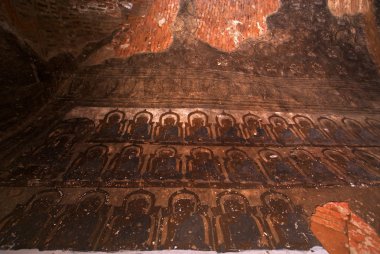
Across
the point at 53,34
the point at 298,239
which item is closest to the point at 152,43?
the point at 53,34

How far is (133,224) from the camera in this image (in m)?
2.15

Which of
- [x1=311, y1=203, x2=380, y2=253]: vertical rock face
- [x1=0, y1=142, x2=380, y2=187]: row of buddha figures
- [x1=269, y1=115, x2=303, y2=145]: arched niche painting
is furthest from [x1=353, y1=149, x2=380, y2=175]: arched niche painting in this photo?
[x1=311, y1=203, x2=380, y2=253]: vertical rock face

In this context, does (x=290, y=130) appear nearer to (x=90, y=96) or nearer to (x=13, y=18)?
(x=90, y=96)

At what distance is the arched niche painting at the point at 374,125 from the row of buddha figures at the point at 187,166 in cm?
59

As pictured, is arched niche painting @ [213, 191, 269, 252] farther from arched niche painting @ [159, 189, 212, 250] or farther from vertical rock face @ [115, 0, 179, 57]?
vertical rock face @ [115, 0, 179, 57]

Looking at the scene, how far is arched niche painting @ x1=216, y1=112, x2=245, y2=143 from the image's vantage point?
3.32 metres

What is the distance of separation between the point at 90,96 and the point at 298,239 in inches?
136

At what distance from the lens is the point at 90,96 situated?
12.7 ft

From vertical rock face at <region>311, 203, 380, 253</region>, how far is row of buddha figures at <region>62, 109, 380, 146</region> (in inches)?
45.5

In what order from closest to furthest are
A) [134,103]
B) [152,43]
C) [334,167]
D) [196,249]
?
[196,249] → [334,167] → [134,103] → [152,43]

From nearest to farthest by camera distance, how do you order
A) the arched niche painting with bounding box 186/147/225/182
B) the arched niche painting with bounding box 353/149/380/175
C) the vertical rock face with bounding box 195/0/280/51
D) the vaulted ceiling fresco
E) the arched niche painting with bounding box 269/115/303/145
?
the vaulted ceiling fresco < the arched niche painting with bounding box 186/147/225/182 < the arched niche painting with bounding box 353/149/380/175 < the arched niche painting with bounding box 269/115/303/145 < the vertical rock face with bounding box 195/0/280/51

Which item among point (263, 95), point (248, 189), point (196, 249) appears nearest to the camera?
point (196, 249)

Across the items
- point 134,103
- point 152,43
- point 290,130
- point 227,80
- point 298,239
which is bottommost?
point 298,239

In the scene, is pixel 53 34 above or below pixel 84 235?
above
